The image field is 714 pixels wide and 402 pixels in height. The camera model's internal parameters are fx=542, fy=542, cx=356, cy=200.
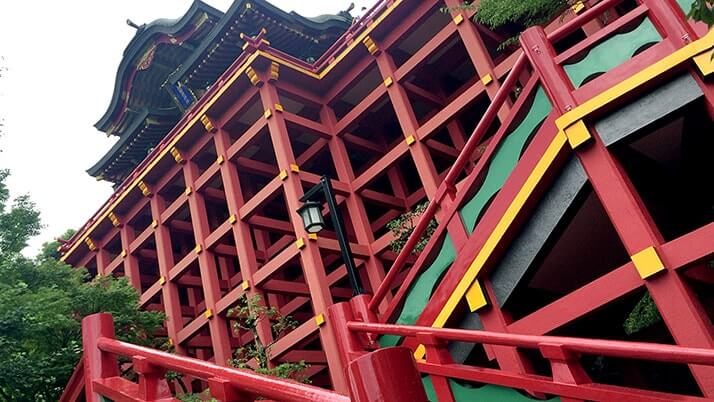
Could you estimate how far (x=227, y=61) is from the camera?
1576 centimetres

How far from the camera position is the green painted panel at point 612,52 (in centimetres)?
432

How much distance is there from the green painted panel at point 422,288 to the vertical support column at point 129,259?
11821mm

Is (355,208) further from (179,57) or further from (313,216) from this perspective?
(179,57)

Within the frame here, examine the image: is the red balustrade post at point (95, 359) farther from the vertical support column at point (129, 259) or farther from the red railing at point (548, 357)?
the vertical support column at point (129, 259)

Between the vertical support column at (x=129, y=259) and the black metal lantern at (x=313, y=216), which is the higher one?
the vertical support column at (x=129, y=259)

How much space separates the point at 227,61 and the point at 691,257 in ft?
46.7

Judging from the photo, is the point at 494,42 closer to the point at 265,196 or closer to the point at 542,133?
the point at 265,196

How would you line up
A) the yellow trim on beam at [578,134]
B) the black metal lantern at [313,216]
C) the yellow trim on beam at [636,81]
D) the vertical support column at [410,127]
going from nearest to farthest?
the yellow trim on beam at [636,81]
the yellow trim on beam at [578,134]
the black metal lantern at [313,216]
the vertical support column at [410,127]

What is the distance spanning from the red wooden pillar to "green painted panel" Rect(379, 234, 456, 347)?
4.87ft

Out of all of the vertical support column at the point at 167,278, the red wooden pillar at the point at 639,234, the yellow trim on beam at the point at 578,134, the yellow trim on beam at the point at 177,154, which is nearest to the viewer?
the red wooden pillar at the point at 639,234

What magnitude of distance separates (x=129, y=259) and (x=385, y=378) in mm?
15337

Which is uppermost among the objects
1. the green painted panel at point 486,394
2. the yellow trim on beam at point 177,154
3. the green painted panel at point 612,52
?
the yellow trim on beam at point 177,154

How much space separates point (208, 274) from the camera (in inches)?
485

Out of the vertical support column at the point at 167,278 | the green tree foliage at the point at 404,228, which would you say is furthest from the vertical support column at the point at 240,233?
the green tree foliage at the point at 404,228
